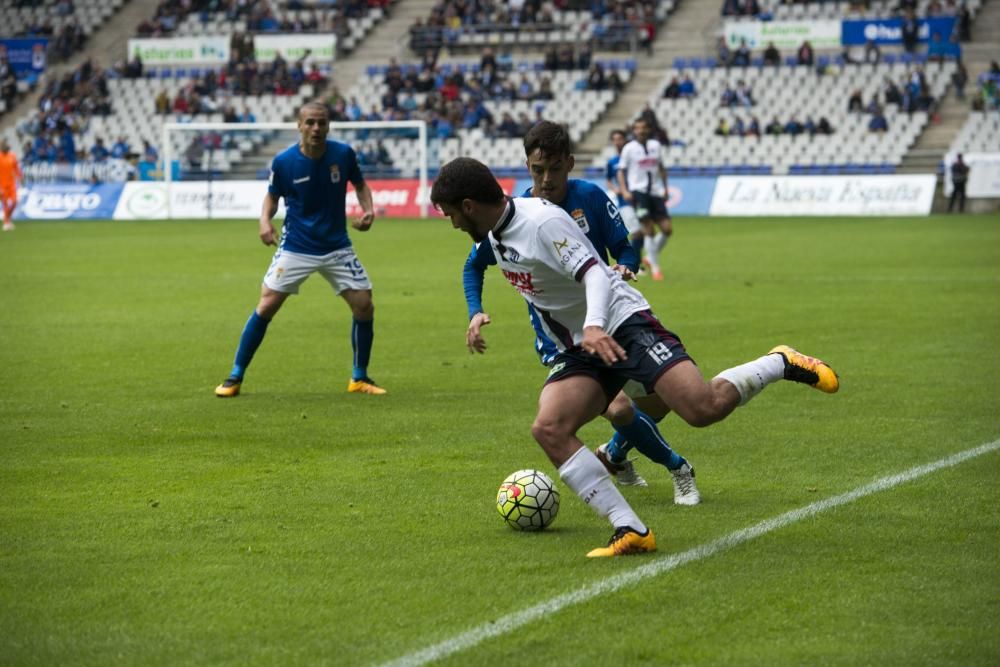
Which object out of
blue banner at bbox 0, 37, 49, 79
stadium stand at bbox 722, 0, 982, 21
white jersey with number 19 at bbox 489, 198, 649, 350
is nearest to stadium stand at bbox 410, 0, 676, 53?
stadium stand at bbox 722, 0, 982, 21

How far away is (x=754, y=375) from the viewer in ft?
21.5

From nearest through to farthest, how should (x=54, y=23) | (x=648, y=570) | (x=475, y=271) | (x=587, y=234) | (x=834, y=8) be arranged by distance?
(x=648, y=570) → (x=475, y=271) → (x=587, y=234) → (x=834, y=8) → (x=54, y=23)

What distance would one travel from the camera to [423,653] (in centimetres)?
471

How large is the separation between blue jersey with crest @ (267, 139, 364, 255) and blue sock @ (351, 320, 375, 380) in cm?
65

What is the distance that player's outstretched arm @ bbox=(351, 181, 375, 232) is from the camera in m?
11.2

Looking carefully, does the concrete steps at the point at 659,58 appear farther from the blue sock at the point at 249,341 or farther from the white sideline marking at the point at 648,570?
the white sideline marking at the point at 648,570

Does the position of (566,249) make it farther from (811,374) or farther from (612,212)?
(811,374)

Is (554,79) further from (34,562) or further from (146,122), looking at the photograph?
(34,562)

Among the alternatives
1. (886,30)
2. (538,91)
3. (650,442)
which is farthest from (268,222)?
(886,30)

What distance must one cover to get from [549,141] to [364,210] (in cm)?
461

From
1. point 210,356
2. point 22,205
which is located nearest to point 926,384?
point 210,356

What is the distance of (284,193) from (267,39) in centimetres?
4384

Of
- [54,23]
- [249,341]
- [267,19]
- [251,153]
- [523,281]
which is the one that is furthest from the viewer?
[54,23]

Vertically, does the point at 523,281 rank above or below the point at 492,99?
above
